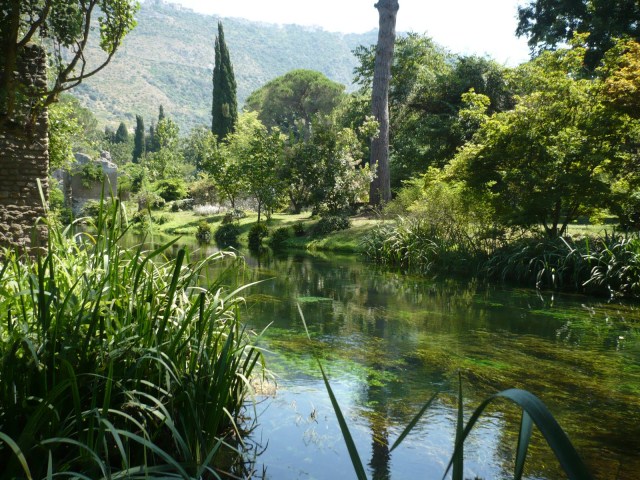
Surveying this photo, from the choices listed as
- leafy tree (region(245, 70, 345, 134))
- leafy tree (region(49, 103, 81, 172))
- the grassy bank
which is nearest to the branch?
leafy tree (region(49, 103, 81, 172))

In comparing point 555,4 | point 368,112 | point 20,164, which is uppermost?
point 555,4

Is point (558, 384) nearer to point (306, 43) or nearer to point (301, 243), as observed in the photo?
point (301, 243)

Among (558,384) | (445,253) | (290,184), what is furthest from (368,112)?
(558,384)

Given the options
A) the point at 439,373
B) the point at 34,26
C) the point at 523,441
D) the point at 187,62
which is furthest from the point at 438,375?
the point at 187,62

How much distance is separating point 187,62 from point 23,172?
136 meters

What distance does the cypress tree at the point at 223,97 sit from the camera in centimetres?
4166

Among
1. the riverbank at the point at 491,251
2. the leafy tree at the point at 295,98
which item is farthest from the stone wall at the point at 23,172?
the leafy tree at the point at 295,98

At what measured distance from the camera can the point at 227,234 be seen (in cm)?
2297

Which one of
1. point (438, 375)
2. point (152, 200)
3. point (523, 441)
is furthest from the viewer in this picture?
point (152, 200)

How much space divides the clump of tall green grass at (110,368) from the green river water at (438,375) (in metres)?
0.63

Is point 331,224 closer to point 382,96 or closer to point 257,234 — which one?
point 257,234

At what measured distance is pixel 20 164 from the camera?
8141 mm

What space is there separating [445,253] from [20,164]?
925 cm

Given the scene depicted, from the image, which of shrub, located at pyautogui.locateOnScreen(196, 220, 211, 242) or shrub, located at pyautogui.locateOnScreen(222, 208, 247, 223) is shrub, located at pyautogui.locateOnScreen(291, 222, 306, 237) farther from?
shrub, located at pyautogui.locateOnScreen(222, 208, 247, 223)
